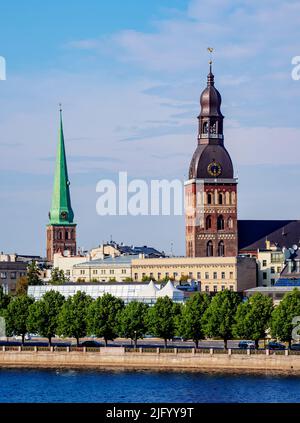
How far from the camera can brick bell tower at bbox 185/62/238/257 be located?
6270 inches

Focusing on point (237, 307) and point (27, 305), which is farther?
point (27, 305)

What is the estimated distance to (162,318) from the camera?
382 ft

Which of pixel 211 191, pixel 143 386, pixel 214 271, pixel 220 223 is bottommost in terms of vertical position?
pixel 143 386

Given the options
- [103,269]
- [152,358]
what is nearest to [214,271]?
[103,269]

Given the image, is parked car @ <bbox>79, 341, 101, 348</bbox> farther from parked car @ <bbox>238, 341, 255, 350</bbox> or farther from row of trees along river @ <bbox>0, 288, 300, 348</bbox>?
parked car @ <bbox>238, 341, 255, 350</bbox>

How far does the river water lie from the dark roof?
5687cm

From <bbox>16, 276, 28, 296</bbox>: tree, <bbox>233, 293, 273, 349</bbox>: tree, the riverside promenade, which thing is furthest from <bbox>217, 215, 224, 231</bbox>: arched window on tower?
<bbox>233, 293, 273, 349</bbox>: tree

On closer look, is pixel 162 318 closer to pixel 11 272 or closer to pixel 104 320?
pixel 104 320

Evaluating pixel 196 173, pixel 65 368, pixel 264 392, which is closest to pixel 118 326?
pixel 65 368

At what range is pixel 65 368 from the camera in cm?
11219

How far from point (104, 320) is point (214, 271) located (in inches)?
1629

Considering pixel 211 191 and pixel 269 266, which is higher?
pixel 211 191

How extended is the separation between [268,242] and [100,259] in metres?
26.1
